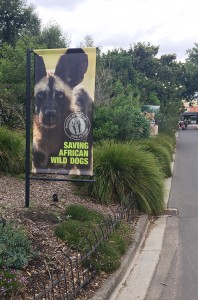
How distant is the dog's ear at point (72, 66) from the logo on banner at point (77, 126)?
0.46 m

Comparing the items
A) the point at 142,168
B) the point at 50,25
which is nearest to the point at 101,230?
the point at 142,168

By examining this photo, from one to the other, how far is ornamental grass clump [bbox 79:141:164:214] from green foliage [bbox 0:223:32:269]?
3244 millimetres

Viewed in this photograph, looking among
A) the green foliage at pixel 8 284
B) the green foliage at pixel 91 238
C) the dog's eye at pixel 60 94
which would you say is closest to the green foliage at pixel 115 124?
the dog's eye at pixel 60 94

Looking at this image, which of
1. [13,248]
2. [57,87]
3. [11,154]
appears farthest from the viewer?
[11,154]

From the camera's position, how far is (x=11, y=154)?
8.63 meters

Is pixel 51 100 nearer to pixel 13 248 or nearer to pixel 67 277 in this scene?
pixel 13 248

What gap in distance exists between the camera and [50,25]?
30844mm

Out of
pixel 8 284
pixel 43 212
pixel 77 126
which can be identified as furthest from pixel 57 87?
pixel 8 284

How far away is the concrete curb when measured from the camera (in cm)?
454

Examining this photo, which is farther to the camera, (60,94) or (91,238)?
(60,94)

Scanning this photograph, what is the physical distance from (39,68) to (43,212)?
2111 mm

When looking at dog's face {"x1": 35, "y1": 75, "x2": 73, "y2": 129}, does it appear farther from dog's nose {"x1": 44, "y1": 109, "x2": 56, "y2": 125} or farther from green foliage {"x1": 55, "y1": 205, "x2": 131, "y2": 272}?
green foliage {"x1": 55, "y1": 205, "x2": 131, "y2": 272}

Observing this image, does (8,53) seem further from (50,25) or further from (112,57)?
(112,57)

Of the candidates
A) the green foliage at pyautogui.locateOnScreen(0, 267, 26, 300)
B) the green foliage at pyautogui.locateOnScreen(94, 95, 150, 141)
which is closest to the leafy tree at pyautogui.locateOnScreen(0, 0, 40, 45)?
the green foliage at pyautogui.locateOnScreen(94, 95, 150, 141)
